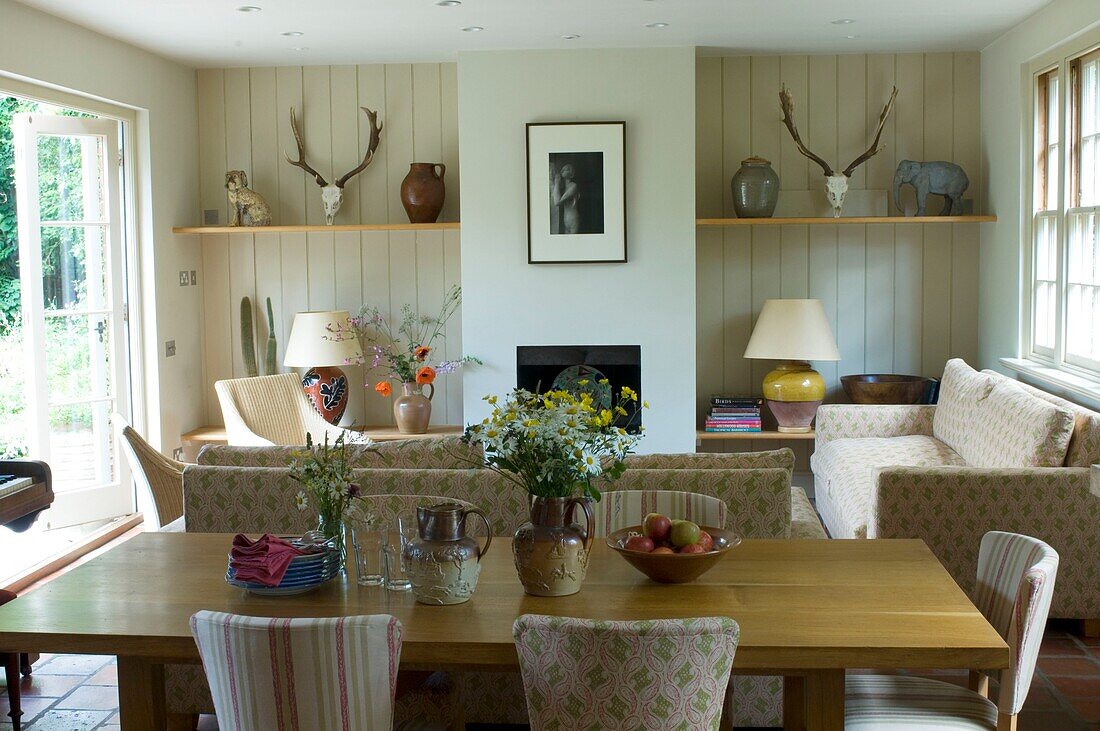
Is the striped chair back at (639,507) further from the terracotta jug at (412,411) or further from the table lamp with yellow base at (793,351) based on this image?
the terracotta jug at (412,411)

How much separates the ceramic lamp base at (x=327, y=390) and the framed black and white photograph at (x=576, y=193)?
1379 millimetres

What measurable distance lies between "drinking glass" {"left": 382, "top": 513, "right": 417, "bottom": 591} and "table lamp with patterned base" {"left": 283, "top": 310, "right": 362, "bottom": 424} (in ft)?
14.0

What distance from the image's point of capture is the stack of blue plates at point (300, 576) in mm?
2482

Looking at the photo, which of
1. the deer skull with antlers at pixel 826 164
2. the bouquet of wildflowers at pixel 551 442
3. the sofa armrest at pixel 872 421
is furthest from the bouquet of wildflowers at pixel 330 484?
the deer skull with antlers at pixel 826 164

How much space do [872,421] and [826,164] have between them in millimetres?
1628

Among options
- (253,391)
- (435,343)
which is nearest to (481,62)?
(435,343)

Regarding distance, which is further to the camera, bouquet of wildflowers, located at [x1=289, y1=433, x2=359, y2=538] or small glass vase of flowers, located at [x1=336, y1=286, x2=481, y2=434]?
small glass vase of flowers, located at [x1=336, y1=286, x2=481, y2=434]

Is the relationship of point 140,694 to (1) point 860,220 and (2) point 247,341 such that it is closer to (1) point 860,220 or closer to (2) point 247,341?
(2) point 247,341

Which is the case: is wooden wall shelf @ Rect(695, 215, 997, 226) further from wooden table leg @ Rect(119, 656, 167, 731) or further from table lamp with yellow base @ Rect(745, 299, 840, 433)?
wooden table leg @ Rect(119, 656, 167, 731)

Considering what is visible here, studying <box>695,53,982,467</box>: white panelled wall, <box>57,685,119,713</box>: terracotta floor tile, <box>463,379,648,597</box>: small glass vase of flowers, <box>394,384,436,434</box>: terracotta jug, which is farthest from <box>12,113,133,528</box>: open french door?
<box>463,379,648,597</box>: small glass vase of flowers

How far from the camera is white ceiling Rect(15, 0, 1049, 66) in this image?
5.37 metres

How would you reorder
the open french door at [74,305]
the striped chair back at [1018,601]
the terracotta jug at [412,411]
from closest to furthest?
the striped chair back at [1018,601] → the open french door at [74,305] → the terracotta jug at [412,411]

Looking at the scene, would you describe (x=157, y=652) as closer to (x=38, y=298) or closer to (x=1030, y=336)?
(x=38, y=298)

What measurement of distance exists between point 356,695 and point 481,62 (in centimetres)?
507
